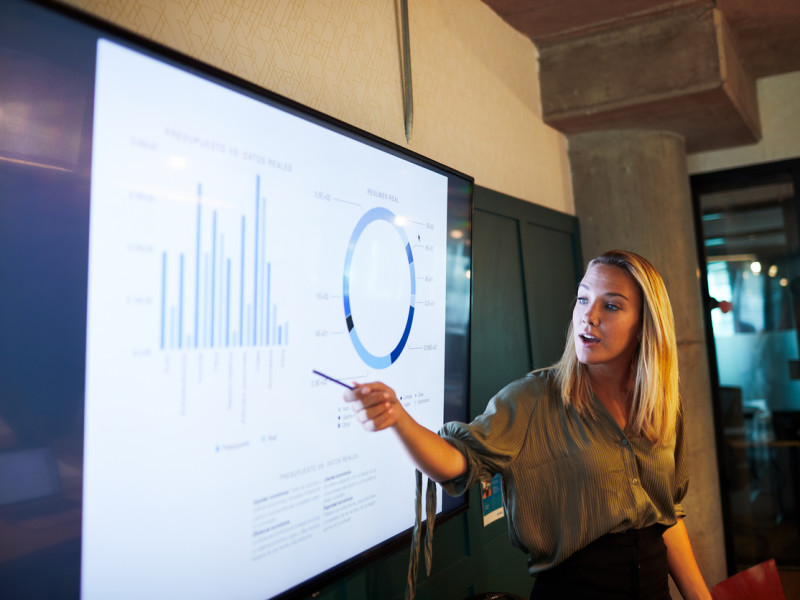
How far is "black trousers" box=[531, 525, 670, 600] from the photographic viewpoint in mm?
1623

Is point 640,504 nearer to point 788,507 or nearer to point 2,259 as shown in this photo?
point 2,259

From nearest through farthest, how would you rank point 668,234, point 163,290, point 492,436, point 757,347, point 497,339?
point 163,290 < point 492,436 < point 497,339 < point 668,234 < point 757,347

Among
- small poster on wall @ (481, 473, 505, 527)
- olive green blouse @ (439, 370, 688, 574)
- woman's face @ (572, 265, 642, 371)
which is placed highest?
woman's face @ (572, 265, 642, 371)

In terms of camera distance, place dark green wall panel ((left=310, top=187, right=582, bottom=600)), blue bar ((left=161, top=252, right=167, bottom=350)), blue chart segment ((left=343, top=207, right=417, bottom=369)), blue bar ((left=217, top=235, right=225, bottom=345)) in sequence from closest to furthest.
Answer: blue bar ((left=161, top=252, right=167, bottom=350)), blue bar ((left=217, top=235, right=225, bottom=345)), blue chart segment ((left=343, top=207, right=417, bottom=369)), dark green wall panel ((left=310, top=187, right=582, bottom=600))

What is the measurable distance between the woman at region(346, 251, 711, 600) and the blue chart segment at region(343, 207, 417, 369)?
0.27 metres

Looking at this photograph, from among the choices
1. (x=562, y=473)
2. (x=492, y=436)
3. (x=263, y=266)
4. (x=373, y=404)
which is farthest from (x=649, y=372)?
(x=263, y=266)

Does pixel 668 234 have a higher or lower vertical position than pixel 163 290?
higher

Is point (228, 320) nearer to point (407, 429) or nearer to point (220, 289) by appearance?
point (220, 289)

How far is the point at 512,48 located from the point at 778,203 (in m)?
2.02

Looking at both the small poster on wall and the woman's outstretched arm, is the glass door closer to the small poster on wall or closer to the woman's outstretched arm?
the small poster on wall

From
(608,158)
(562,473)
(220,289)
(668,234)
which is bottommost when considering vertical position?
(562,473)

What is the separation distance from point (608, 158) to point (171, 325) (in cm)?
303

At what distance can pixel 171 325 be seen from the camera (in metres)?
1.16

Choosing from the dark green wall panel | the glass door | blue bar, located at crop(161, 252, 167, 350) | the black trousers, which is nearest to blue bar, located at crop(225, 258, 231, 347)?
blue bar, located at crop(161, 252, 167, 350)
